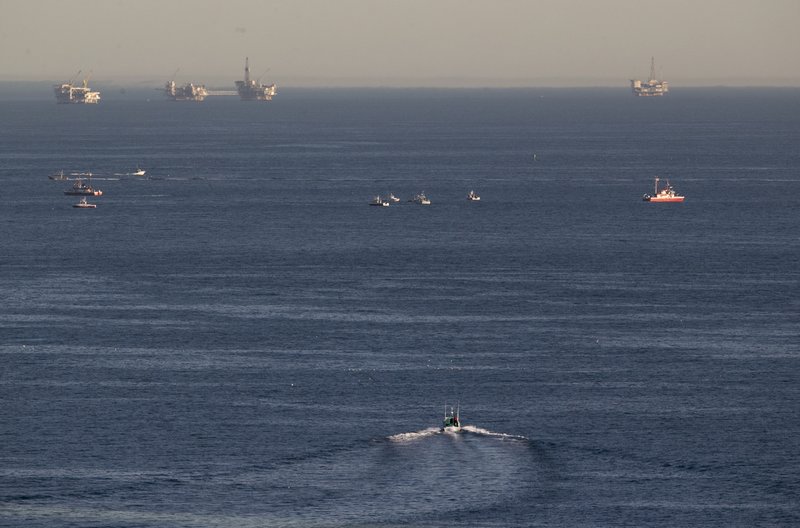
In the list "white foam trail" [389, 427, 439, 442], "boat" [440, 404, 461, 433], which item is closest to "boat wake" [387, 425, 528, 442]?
"white foam trail" [389, 427, 439, 442]

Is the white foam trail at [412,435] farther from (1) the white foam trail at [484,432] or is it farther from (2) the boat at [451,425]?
(1) the white foam trail at [484,432]

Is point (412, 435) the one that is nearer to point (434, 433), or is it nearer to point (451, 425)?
point (434, 433)

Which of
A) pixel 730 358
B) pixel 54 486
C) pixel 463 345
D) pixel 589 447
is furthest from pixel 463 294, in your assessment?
pixel 54 486

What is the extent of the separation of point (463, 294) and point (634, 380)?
46.7m

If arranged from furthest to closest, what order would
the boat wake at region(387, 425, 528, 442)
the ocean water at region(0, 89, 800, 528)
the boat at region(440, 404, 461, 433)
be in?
the boat at region(440, 404, 461, 433), the boat wake at region(387, 425, 528, 442), the ocean water at region(0, 89, 800, 528)

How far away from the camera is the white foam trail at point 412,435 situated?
124312mm

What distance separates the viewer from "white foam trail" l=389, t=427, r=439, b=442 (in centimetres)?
12431

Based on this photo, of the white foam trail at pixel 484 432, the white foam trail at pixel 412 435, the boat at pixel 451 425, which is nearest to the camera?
the white foam trail at pixel 412 435

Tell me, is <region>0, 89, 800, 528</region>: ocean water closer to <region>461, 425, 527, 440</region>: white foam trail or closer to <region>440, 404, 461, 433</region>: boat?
<region>461, 425, 527, 440</region>: white foam trail

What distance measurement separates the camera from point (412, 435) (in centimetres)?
12550

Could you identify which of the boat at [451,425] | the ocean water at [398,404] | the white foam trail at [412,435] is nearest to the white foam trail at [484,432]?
the ocean water at [398,404]

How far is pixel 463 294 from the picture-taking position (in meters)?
189

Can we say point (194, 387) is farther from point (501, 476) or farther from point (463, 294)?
point (463, 294)

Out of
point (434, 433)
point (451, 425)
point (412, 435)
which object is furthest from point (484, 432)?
point (412, 435)
